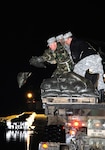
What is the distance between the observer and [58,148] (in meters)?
8.07

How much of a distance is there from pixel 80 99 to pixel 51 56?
179 centimetres

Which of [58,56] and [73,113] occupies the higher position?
[58,56]

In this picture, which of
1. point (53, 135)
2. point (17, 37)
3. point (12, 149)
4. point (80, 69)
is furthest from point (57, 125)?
point (17, 37)

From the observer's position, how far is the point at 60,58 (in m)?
9.18

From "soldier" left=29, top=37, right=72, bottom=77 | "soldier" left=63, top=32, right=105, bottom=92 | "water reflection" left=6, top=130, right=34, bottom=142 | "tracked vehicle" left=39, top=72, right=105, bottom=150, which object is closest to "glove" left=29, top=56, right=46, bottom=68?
"soldier" left=29, top=37, right=72, bottom=77

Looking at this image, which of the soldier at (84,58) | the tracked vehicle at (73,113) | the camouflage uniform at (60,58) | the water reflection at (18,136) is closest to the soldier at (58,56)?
the camouflage uniform at (60,58)

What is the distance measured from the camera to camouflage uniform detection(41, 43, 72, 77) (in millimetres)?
9133

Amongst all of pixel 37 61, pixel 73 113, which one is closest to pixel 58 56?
pixel 37 61

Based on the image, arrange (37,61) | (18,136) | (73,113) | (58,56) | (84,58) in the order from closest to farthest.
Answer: (73,113) → (84,58) → (58,56) → (37,61) → (18,136)

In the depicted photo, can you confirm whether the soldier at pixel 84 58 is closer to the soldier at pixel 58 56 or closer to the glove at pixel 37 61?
the soldier at pixel 58 56

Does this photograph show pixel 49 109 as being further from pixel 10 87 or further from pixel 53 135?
pixel 10 87

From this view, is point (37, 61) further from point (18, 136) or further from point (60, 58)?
point (18, 136)

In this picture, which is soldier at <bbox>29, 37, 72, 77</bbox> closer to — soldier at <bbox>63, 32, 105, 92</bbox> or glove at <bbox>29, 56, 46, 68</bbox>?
glove at <bbox>29, 56, 46, 68</bbox>

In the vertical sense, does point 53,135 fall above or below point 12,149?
above
